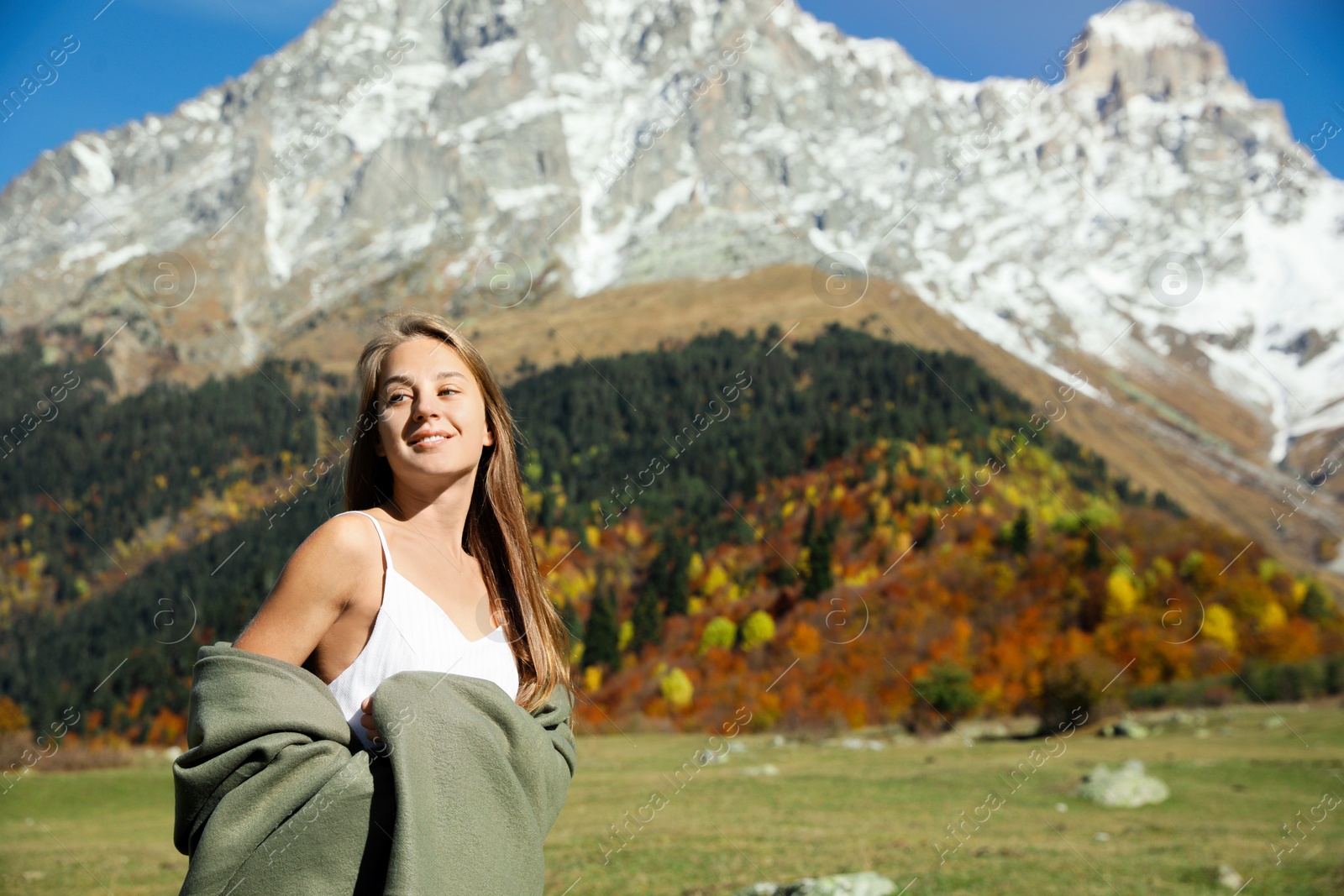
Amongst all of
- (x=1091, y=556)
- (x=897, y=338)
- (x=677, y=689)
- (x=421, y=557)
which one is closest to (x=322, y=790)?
(x=421, y=557)

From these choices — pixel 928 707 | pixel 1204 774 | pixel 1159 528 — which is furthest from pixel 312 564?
pixel 1159 528

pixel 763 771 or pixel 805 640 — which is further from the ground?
pixel 763 771

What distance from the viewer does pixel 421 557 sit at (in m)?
2.66

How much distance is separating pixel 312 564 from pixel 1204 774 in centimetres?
1972

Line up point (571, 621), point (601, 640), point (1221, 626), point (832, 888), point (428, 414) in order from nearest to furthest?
point (428, 414), point (832, 888), point (571, 621), point (1221, 626), point (601, 640)

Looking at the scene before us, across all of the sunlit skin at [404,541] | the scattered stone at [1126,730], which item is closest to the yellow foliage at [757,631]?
the scattered stone at [1126,730]

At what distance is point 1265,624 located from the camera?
50188mm

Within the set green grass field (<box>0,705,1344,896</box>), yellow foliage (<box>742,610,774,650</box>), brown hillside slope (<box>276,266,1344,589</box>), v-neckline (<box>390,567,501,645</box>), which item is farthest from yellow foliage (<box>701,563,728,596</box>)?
v-neckline (<box>390,567,501,645</box>)

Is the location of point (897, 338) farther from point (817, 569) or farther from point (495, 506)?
point (495, 506)

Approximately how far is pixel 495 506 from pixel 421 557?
0.46 metres

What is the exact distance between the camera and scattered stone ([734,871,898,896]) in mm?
7664

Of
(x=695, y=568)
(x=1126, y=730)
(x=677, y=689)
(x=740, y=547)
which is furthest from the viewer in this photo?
(x=740, y=547)

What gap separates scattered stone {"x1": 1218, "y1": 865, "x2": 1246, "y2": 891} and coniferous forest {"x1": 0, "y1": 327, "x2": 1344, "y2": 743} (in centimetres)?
1025

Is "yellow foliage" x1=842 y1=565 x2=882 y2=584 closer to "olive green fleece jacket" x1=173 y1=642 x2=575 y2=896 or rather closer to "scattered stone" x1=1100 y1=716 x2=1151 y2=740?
"scattered stone" x1=1100 y1=716 x2=1151 y2=740
